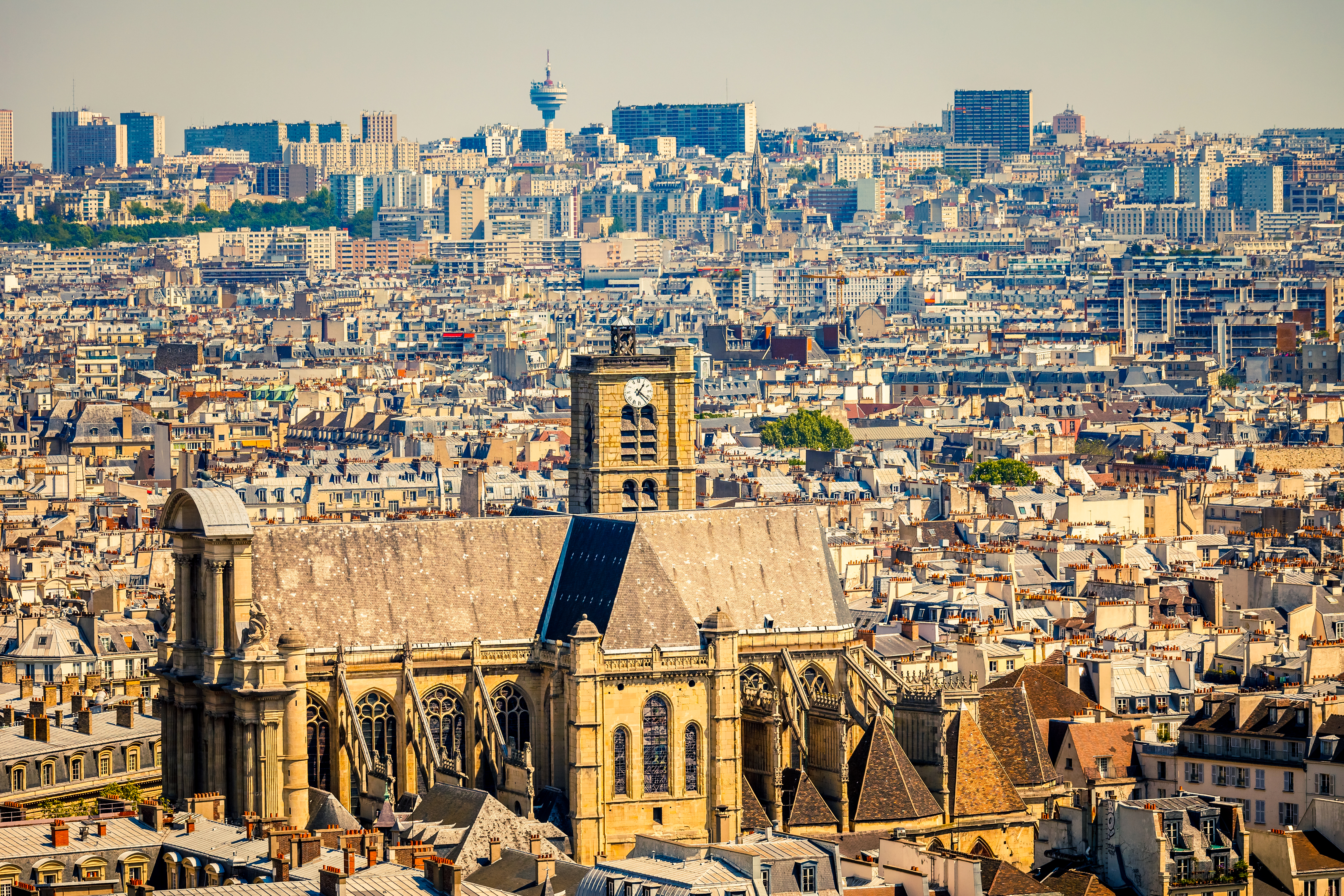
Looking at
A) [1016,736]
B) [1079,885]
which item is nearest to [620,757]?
[1016,736]

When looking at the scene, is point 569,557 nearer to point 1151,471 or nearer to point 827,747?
point 827,747

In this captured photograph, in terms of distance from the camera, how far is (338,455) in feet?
654

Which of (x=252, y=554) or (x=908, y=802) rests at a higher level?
(x=252, y=554)

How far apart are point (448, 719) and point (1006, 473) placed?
114 meters

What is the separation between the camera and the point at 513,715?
77000 millimetres

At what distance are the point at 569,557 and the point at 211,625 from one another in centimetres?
826

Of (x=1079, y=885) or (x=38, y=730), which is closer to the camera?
(x=1079, y=885)

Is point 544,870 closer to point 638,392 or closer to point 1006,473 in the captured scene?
point 638,392

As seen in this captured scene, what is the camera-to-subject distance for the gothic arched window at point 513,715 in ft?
252

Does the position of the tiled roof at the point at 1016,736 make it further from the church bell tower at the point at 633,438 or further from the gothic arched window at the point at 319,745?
the gothic arched window at the point at 319,745

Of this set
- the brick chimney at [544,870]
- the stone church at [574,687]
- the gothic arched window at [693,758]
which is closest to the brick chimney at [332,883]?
the brick chimney at [544,870]

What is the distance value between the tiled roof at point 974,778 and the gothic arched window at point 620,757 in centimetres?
702

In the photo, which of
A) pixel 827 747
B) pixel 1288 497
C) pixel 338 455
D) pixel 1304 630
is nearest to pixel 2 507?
pixel 338 455

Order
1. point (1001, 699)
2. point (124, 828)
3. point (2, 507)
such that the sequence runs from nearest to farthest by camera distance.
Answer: point (124, 828) < point (1001, 699) < point (2, 507)
